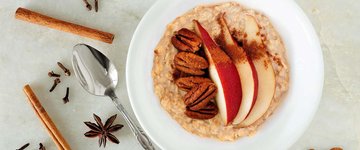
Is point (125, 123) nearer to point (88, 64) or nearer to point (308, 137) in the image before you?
point (88, 64)

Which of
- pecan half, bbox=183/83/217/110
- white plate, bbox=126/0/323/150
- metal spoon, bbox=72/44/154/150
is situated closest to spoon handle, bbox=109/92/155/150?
metal spoon, bbox=72/44/154/150

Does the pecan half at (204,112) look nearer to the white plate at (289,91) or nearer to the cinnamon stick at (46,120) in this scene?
the white plate at (289,91)

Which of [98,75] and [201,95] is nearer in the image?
[201,95]

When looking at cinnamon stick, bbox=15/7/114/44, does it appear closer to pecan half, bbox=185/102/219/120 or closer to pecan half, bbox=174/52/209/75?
pecan half, bbox=174/52/209/75

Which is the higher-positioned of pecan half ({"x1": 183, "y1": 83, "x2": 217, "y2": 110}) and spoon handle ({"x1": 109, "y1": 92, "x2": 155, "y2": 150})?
spoon handle ({"x1": 109, "y1": 92, "x2": 155, "y2": 150})

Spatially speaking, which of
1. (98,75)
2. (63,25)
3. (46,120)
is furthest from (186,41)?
(46,120)

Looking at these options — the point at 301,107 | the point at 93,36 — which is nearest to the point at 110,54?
the point at 93,36

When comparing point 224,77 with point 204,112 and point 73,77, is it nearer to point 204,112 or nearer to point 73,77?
point 204,112

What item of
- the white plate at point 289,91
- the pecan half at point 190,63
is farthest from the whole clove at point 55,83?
the pecan half at point 190,63
